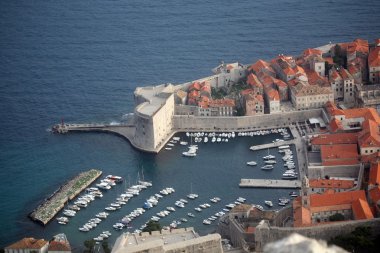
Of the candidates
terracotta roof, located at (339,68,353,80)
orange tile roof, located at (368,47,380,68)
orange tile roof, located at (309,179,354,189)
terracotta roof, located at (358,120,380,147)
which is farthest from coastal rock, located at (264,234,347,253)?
orange tile roof, located at (368,47,380,68)

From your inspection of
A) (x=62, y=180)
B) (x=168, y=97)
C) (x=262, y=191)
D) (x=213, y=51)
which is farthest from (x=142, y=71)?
(x=262, y=191)

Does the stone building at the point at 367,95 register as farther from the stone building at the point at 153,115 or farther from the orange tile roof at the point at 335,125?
the stone building at the point at 153,115

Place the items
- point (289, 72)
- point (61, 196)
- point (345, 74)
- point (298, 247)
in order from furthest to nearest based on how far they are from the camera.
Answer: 1. point (289, 72)
2. point (345, 74)
3. point (61, 196)
4. point (298, 247)

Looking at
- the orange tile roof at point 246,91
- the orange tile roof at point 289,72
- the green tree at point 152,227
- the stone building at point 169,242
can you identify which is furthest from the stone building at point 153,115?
the stone building at point 169,242

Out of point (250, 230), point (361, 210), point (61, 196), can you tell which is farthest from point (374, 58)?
point (61, 196)

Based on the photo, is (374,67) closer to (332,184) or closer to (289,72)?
(289,72)

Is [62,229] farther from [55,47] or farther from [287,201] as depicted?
[55,47]

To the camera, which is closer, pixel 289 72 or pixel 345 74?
pixel 345 74

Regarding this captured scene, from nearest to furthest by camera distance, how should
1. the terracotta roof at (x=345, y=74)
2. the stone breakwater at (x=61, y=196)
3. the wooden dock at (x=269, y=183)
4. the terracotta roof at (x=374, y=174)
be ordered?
the terracotta roof at (x=374, y=174) → the stone breakwater at (x=61, y=196) → the wooden dock at (x=269, y=183) → the terracotta roof at (x=345, y=74)
